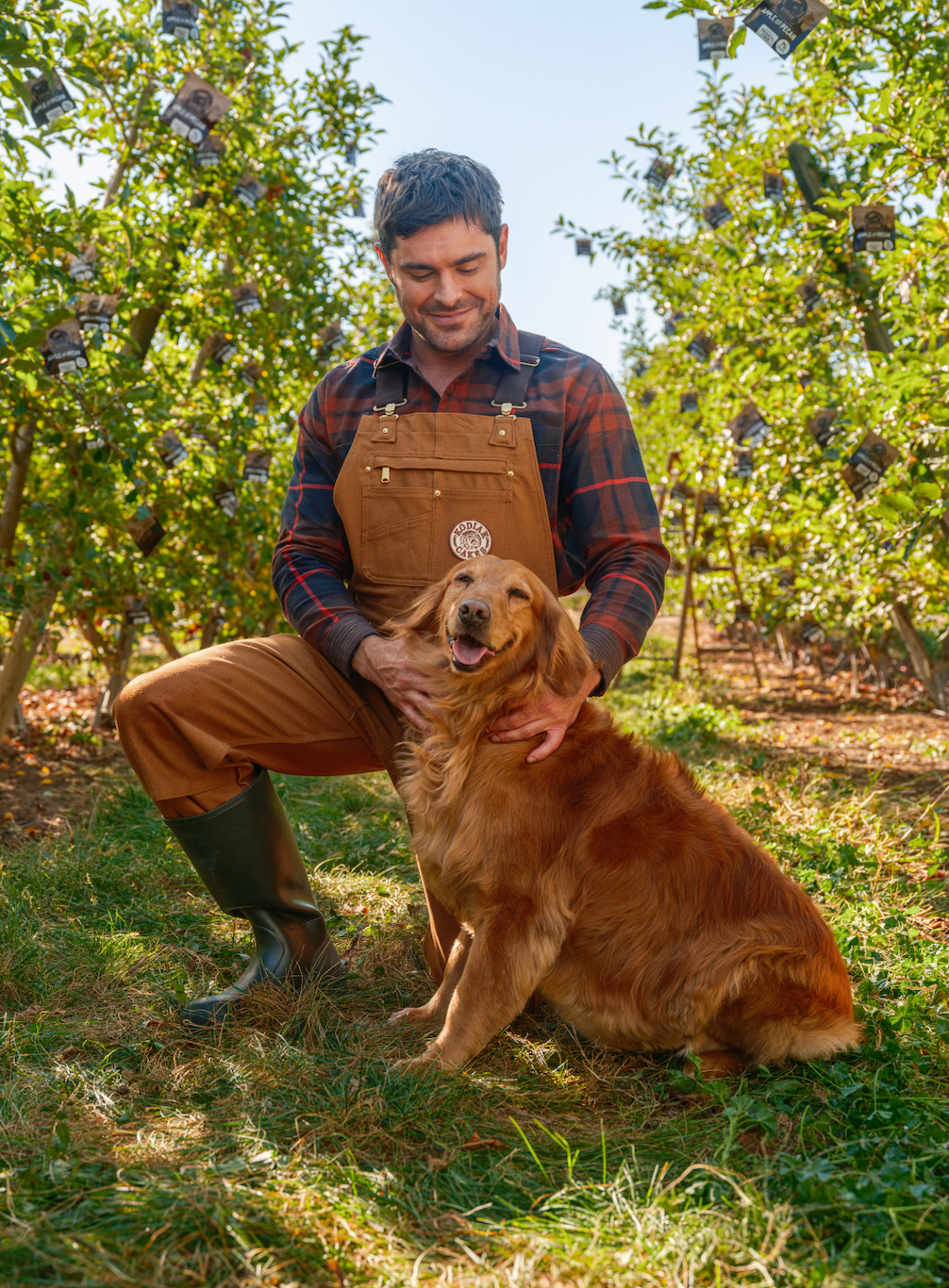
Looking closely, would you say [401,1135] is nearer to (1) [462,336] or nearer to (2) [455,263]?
(1) [462,336]

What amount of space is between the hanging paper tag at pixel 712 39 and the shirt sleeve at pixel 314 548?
7.19 feet

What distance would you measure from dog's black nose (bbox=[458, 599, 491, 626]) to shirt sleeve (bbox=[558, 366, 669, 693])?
444 millimetres

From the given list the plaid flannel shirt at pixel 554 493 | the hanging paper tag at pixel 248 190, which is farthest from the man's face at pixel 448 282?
the hanging paper tag at pixel 248 190

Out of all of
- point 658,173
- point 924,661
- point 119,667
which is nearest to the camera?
point 119,667

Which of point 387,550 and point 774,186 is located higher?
point 774,186

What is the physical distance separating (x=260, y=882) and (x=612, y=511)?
153cm

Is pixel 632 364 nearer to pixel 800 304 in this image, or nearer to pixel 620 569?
pixel 800 304

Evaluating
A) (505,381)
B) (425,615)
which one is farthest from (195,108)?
(425,615)

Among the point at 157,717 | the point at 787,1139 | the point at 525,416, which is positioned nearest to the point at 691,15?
the point at 525,416

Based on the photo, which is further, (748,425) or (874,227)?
(748,425)

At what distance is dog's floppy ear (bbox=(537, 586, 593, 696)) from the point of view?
98.7 inches

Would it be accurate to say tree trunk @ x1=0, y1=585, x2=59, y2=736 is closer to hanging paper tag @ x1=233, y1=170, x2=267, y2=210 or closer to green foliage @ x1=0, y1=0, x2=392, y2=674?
Result: green foliage @ x1=0, y1=0, x2=392, y2=674

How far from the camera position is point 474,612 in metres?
2.38

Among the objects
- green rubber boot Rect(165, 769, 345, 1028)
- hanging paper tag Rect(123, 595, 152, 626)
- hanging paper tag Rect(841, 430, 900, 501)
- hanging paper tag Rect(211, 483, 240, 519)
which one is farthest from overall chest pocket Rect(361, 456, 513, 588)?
Result: hanging paper tag Rect(123, 595, 152, 626)
